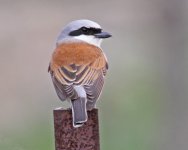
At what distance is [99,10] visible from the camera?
481 inches

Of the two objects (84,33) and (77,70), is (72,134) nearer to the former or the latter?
(77,70)

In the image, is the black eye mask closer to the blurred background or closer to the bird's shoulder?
the bird's shoulder

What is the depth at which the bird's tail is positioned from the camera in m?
5.29

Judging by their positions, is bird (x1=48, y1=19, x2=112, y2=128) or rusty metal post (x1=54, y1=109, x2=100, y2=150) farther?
bird (x1=48, y1=19, x2=112, y2=128)

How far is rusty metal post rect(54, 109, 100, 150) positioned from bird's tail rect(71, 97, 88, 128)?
0.03 m

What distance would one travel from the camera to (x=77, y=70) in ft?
20.7

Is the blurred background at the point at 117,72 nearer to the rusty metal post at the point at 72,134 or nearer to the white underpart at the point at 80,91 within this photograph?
the white underpart at the point at 80,91

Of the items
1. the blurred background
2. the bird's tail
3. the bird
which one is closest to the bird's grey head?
the bird

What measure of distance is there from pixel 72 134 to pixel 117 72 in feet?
19.9

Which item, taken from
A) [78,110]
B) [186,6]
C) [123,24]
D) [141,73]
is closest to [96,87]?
[78,110]

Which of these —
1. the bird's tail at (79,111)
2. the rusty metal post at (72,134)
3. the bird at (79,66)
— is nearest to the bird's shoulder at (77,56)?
the bird at (79,66)

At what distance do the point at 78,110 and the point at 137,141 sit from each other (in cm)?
334

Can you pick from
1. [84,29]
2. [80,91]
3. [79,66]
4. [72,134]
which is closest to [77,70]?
[79,66]

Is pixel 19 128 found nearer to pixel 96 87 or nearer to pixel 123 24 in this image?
pixel 123 24
